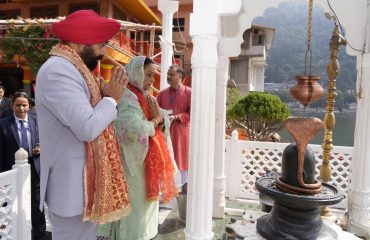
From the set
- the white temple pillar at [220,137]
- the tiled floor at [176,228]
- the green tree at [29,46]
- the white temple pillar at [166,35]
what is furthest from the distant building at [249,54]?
the tiled floor at [176,228]

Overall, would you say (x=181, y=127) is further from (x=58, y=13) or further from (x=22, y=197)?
(x=58, y=13)

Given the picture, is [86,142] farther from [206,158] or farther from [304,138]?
[304,138]

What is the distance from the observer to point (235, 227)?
3.57 meters

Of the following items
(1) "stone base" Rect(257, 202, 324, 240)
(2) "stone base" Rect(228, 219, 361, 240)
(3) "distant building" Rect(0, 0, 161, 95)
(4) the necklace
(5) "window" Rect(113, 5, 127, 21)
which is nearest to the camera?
(1) "stone base" Rect(257, 202, 324, 240)

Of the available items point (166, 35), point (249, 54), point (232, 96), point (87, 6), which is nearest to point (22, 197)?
point (166, 35)

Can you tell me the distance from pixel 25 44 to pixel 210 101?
1015 cm

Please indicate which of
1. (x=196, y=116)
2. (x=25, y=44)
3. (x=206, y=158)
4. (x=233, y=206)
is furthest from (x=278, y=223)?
(x=25, y=44)

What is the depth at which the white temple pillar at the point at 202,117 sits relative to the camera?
95.7 inches

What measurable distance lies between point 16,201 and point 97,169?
1638mm

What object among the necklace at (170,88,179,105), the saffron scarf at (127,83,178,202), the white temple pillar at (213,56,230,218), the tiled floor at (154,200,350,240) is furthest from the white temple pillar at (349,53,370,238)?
the saffron scarf at (127,83,178,202)

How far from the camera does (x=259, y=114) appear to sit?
45.0 ft

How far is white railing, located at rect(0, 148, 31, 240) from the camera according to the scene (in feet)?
9.05


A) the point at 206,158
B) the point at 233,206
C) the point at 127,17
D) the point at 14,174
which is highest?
the point at 127,17

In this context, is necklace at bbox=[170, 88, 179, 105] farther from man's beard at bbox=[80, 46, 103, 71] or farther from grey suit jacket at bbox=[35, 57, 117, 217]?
grey suit jacket at bbox=[35, 57, 117, 217]
